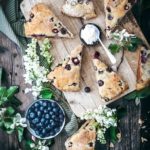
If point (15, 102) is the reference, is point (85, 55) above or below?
above

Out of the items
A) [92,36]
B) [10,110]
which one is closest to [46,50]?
[92,36]

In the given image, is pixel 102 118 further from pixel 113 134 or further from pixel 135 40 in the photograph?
pixel 135 40

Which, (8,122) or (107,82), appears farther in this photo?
(8,122)

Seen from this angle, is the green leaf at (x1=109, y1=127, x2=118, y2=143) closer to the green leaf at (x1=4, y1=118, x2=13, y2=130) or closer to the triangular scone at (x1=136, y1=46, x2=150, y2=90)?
the triangular scone at (x1=136, y1=46, x2=150, y2=90)

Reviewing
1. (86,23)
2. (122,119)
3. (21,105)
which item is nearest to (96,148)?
(122,119)

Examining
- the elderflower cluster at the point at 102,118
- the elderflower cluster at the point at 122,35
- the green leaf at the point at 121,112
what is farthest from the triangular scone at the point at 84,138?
the elderflower cluster at the point at 122,35

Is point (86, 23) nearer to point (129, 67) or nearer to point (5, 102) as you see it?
point (129, 67)
